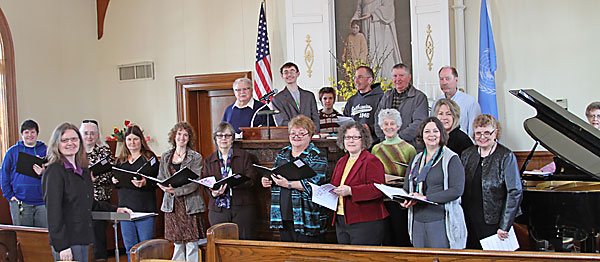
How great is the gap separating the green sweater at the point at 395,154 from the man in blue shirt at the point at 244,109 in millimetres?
1345

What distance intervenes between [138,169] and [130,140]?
0.26m

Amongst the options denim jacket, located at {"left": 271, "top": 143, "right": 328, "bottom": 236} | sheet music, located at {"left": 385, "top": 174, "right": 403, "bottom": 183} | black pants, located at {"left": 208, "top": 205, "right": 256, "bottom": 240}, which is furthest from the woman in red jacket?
black pants, located at {"left": 208, "top": 205, "right": 256, "bottom": 240}

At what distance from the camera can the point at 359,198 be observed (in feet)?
12.5

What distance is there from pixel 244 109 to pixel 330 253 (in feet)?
9.16

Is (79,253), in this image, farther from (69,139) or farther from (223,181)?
(223,181)

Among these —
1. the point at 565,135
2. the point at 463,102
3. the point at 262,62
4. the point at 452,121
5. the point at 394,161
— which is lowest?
the point at 394,161

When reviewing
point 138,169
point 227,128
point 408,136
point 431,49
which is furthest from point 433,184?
point 431,49

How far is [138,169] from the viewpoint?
4.71 m

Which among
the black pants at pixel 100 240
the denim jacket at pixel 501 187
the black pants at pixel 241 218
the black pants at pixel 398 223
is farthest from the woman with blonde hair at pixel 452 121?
the black pants at pixel 100 240

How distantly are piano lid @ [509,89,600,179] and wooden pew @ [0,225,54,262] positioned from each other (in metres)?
3.17

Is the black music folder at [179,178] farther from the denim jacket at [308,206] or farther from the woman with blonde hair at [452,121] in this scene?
the woman with blonde hair at [452,121]

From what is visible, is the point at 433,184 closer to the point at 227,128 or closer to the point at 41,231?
the point at 227,128

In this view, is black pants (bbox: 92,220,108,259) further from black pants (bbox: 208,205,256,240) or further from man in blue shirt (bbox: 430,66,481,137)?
man in blue shirt (bbox: 430,66,481,137)

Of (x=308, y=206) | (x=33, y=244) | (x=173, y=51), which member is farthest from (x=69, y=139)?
(x=173, y=51)
